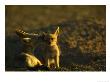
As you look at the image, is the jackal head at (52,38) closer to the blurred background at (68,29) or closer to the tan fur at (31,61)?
the blurred background at (68,29)

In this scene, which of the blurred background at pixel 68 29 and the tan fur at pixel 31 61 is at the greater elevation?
the blurred background at pixel 68 29

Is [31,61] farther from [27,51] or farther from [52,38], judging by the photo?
[52,38]

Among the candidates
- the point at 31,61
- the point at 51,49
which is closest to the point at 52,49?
the point at 51,49

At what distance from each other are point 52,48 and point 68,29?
0.19m

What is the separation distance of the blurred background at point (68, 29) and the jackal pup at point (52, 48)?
34 mm

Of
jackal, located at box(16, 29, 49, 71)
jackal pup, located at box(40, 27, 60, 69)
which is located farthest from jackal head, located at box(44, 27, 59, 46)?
jackal, located at box(16, 29, 49, 71)

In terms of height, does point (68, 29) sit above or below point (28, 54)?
above

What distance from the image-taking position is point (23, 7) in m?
3.18

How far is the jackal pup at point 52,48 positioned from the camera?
10.4ft

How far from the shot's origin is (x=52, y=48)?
3.18 meters

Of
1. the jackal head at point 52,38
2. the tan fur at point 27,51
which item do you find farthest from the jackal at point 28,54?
the jackal head at point 52,38

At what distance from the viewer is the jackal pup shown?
10.4ft

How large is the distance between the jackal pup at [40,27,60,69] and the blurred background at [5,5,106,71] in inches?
1.4
